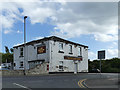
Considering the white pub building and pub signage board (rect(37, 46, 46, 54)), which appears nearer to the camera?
the white pub building

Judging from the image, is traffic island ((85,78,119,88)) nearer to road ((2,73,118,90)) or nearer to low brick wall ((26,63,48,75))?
road ((2,73,118,90))

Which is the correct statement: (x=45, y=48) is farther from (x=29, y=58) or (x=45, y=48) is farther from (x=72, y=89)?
(x=72, y=89)

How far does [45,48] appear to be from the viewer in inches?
1188

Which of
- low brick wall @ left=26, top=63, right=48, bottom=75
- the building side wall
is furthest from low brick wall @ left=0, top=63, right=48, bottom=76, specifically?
the building side wall

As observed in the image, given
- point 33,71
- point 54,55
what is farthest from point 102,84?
point 54,55

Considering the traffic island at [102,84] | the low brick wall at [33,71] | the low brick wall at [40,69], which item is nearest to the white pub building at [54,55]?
the low brick wall at [40,69]

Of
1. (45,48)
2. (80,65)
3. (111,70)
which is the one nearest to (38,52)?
(45,48)

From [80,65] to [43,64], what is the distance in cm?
1026

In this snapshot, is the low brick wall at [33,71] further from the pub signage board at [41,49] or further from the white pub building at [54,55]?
the pub signage board at [41,49]

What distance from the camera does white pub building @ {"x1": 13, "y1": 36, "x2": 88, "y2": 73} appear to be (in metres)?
29.7

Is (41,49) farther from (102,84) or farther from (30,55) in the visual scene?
(102,84)

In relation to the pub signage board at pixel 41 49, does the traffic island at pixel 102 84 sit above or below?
below

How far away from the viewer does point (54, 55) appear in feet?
98.6

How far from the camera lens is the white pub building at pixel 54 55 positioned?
29734 millimetres
